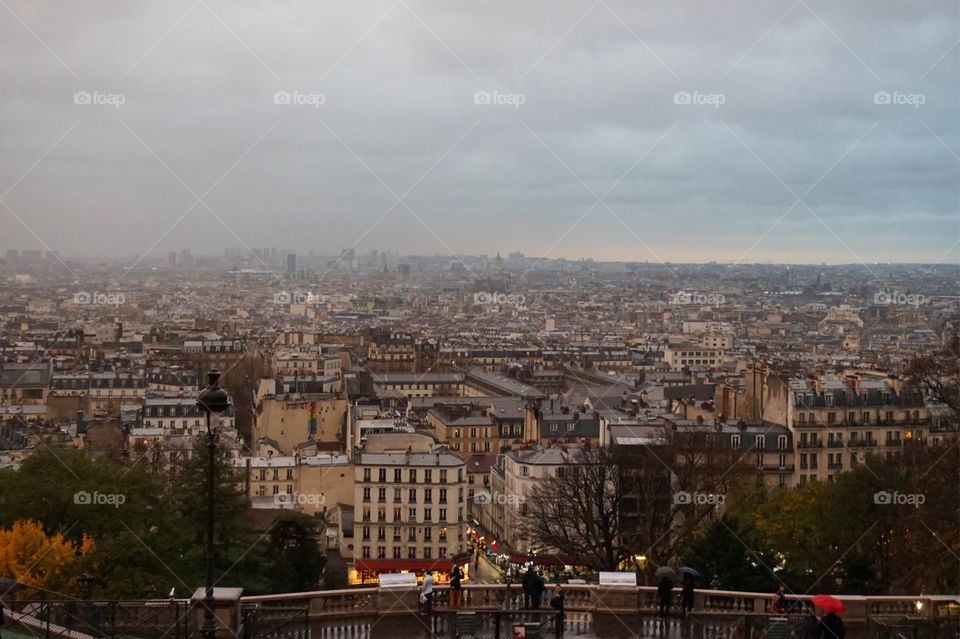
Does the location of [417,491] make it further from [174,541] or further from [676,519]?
[174,541]

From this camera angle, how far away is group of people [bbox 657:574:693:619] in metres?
11.1

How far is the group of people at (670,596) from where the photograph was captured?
36.4ft

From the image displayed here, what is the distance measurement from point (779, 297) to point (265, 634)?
114m

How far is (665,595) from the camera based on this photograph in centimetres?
1115

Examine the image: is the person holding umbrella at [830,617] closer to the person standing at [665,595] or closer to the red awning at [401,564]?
the person standing at [665,595]

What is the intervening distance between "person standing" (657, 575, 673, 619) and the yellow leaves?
8068 mm

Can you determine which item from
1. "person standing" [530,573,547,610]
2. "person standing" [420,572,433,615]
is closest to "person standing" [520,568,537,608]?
"person standing" [530,573,547,610]

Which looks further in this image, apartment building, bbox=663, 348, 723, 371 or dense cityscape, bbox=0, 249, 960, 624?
apartment building, bbox=663, 348, 723, 371

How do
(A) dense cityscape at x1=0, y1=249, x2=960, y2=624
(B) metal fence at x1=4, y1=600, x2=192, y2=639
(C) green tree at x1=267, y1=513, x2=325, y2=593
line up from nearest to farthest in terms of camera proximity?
(B) metal fence at x1=4, y1=600, x2=192, y2=639, (A) dense cityscape at x1=0, y1=249, x2=960, y2=624, (C) green tree at x1=267, y1=513, x2=325, y2=593

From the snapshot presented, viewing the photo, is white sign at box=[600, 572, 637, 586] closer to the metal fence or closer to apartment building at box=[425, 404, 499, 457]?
the metal fence

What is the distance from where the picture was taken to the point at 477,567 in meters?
28.2

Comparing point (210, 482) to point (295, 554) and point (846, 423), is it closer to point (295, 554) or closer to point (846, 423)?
point (295, 554)

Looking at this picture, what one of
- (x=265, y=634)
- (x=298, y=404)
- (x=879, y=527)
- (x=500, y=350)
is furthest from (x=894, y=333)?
(x=265, y=634)

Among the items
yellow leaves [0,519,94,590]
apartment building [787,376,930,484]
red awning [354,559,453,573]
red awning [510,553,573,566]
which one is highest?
apartment building [787,376,930,484]
